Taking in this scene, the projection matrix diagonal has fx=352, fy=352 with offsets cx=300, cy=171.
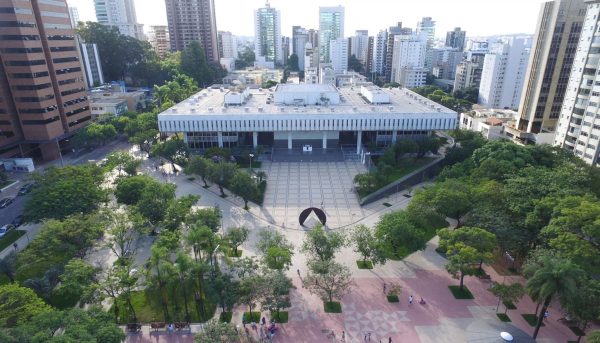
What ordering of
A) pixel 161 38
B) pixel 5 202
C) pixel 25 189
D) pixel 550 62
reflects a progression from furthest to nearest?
pixel 161 38
pixel 550 62
pixel 25 189
pixel 5 202

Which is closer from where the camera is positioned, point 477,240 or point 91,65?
point 477,240

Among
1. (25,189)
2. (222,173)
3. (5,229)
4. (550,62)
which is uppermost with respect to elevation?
(550,62)

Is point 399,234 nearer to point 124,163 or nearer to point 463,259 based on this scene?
point 463,259

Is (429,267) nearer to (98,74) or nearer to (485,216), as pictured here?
(485,216)

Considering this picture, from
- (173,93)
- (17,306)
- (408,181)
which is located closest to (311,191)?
(408,181)

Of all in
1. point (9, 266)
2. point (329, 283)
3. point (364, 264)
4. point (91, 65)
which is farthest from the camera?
point (91, 65)

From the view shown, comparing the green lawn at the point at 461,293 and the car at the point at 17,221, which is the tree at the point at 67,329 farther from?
the green lawn at the point at 461,293

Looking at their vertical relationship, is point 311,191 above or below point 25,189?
below

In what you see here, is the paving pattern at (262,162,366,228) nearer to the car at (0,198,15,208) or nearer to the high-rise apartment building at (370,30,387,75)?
the car at (0,198,15,208)
